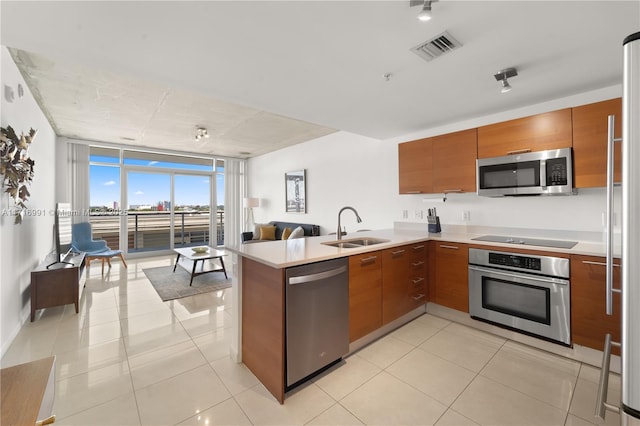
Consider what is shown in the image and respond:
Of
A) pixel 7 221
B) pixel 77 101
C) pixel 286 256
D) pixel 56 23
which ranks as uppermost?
pixel 77 101

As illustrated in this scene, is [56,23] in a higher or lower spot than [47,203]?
higher

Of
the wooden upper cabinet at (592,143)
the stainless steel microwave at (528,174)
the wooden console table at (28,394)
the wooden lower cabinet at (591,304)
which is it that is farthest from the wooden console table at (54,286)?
the wooden upper cabinet at (592,143)

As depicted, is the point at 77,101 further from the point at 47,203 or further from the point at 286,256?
the point at 286,256

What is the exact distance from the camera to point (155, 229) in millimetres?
6648

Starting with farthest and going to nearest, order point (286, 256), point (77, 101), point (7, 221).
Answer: point (77, 101) < point (7, 221) < point (286, 256)

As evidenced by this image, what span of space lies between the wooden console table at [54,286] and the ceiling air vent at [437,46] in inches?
164

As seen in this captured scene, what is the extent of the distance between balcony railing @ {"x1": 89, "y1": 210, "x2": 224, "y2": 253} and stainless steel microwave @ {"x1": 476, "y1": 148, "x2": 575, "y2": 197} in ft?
21.8

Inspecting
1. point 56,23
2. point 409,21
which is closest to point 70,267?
point 56,23

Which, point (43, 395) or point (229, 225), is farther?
point (229, 225)

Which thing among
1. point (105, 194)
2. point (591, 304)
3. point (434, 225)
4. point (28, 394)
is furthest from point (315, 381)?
point (105, 194)

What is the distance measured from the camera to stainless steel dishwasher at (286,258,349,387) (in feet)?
5.68

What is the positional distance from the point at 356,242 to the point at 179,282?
10.2ft

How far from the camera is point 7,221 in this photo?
2422 mm

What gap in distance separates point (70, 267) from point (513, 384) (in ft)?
14.7
